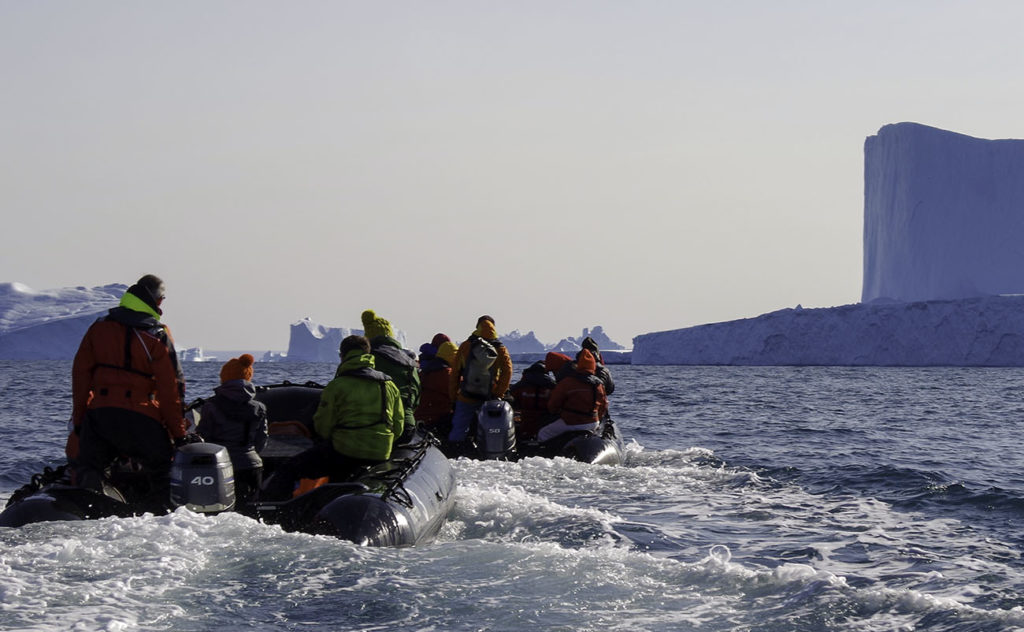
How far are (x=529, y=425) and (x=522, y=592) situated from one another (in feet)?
20.3

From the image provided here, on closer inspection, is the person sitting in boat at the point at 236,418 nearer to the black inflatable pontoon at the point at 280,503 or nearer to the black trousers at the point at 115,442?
the black inflatable pontoon at the point at 280,503

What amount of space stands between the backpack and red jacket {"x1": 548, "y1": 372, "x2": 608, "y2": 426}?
2.39ft

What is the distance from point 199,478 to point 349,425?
1.04m

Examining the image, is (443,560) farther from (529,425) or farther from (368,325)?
(529,425)

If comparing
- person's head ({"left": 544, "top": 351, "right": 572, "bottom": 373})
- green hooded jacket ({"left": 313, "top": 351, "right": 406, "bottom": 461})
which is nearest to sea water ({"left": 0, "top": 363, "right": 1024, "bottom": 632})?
green hooded jacket ({"left": 313, "top": 351, "right": 406, "bottom": 461})

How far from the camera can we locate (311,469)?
22.6ft

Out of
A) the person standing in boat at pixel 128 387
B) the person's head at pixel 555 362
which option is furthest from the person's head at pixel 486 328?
the person standing in boat at pixel 128 387

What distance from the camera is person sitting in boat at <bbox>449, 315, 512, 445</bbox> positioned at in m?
10.5

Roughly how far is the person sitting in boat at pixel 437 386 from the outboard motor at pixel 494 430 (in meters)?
0.75

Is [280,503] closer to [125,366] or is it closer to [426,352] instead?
[125,366]

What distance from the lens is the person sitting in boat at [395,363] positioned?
8.71 meters

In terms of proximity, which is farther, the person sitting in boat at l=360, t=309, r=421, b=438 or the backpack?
the backpack

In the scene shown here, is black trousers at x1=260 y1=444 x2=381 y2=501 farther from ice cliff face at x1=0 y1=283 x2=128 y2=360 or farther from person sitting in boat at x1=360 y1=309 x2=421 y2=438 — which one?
ice cliff face at x1=0 y1=283 x2=128 y2=360

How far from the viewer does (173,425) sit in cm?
630
